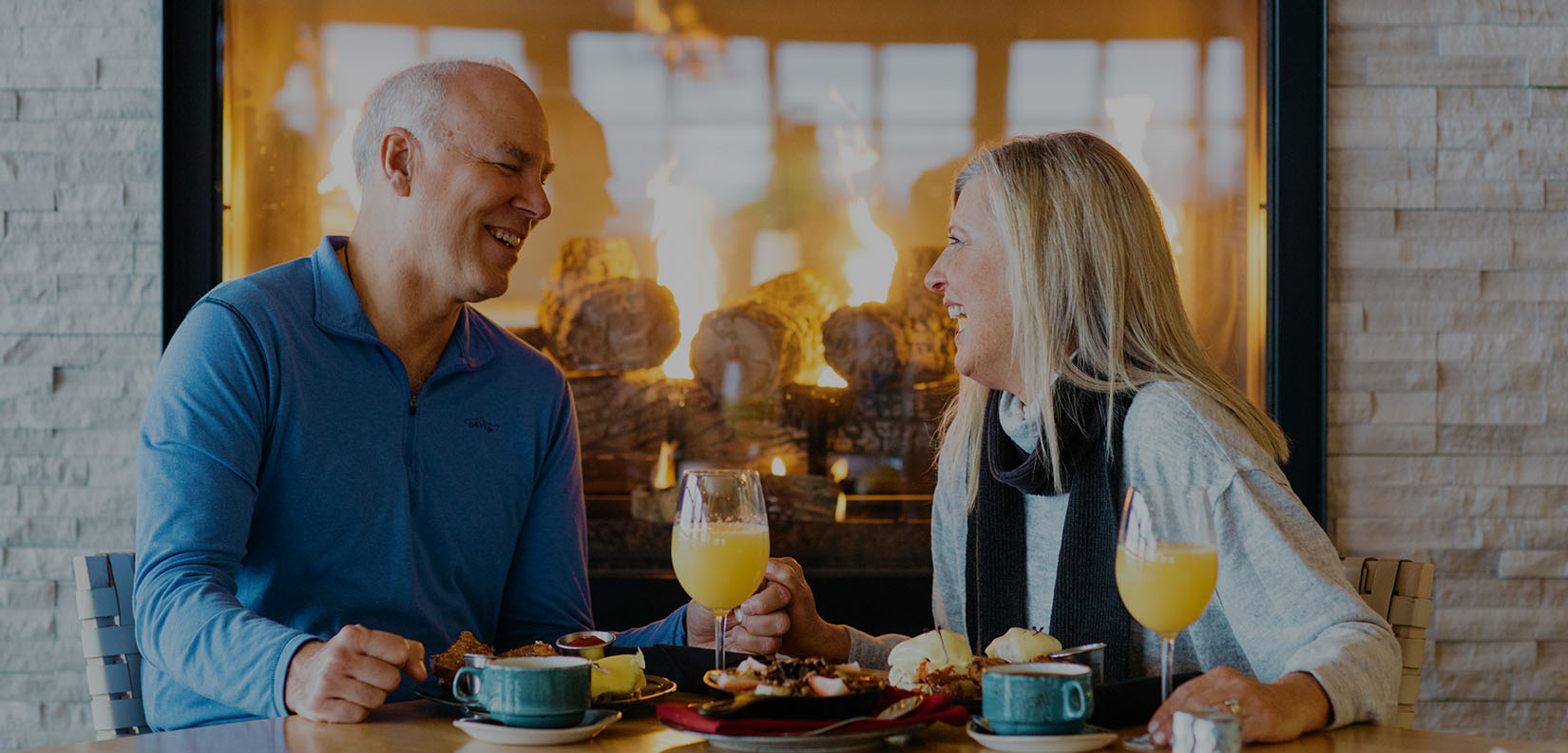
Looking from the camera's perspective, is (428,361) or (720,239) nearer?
(428,361)

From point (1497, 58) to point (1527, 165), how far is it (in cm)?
21

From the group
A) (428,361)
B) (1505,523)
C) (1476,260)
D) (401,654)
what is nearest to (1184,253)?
(1476,260)

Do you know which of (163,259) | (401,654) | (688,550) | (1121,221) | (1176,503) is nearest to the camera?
(401,654)

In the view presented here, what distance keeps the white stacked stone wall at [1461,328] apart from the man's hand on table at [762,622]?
149cm

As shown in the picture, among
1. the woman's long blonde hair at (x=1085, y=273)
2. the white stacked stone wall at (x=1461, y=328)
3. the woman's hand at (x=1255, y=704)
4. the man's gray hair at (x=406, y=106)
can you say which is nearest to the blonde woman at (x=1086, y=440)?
the woman's long blonde hair at (x=1085, y=273)

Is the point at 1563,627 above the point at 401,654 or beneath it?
beneath

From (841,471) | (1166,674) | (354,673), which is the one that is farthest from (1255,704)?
(841,471)

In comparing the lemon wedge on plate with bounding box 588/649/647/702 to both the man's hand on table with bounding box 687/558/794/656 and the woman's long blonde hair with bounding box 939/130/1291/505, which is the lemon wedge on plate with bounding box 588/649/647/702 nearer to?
the man's hand on table with bounding box 687/558/794/656

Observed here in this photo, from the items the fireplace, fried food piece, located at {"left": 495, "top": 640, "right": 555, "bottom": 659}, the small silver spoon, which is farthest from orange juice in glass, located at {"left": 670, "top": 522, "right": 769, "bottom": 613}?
the fireplace

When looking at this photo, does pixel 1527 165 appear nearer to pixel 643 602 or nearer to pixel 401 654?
pixel 643 602

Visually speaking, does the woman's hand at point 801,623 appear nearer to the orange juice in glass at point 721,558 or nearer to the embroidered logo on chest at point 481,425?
the orange juice in glass at point 721,558

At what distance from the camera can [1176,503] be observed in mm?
1597

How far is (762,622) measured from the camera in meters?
1.62

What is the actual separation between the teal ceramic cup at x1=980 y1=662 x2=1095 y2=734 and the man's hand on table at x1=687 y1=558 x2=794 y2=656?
50 cm
